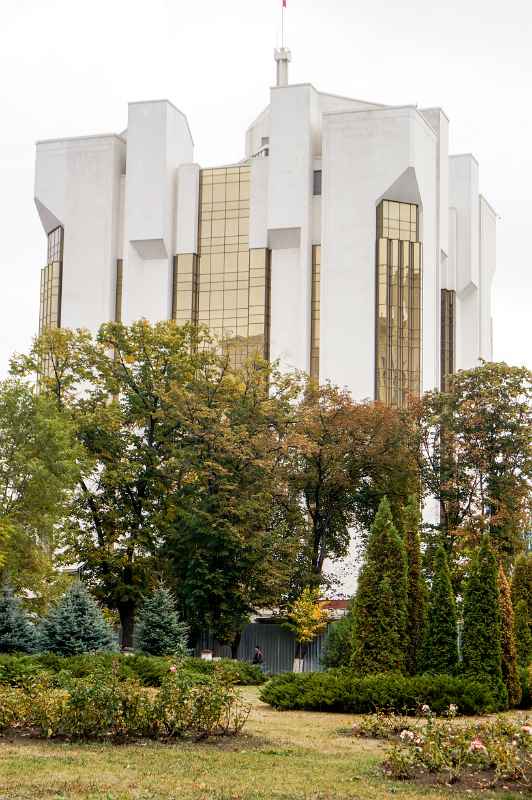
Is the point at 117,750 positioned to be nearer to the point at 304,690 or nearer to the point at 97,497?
the point at 304,690

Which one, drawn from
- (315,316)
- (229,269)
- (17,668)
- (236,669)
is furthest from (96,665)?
(229,269)

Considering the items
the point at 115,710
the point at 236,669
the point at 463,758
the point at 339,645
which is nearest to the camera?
the point at 463,758

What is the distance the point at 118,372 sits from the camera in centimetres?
4256

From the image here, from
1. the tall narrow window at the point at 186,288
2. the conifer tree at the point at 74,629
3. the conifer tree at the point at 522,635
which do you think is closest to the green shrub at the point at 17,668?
the conifer tree at the point at 74,629

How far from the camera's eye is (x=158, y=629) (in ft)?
106

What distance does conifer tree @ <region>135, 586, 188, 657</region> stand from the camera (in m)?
32.2

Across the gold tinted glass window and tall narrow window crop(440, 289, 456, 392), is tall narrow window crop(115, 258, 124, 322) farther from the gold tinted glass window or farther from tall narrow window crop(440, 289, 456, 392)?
tall narrow window crop(440, 289, 456, 392)

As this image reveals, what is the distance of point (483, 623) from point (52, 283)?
51.5 m

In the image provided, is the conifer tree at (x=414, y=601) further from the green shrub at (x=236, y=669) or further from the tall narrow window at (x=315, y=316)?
the tall narrow window at (x=315, y=316)

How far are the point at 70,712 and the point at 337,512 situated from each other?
94.9 ft

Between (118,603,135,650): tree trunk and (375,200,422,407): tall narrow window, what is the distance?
25.4 m

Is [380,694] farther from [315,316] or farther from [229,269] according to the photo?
[229,269]

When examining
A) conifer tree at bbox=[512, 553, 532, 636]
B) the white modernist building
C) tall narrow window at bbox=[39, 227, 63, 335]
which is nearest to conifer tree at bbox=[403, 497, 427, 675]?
conifer tree at bbox=[512, 553, 532, 636]

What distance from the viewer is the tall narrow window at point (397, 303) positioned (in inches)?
2475
